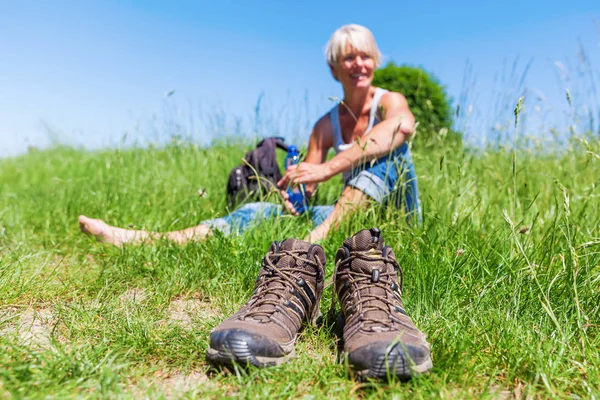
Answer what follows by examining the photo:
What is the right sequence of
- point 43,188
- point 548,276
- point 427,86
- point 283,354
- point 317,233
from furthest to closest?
point 427,86 → point 43,188 → point 317,233 → point 548,276 → point 283,354

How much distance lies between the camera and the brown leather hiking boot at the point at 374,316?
1432 mm

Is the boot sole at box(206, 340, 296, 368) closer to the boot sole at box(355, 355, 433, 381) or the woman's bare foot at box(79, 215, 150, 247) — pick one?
the boot sole at box(355, 355, 433, 381)

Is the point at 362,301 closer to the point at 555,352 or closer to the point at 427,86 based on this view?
the point at 555,352

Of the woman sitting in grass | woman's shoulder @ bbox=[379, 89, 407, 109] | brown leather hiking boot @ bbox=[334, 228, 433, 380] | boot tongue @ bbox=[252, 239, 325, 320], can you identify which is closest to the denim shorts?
the woman sitting in grass

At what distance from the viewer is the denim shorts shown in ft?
9.19

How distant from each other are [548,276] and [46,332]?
1.97m

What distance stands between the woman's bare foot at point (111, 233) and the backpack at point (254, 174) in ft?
2.16

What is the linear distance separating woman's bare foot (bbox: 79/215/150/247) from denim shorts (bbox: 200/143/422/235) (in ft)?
1.22

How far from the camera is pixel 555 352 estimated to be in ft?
5.47

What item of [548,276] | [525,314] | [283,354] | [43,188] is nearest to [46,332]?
[283,354]

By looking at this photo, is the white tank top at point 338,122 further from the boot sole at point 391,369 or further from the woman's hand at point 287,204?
the boot sole at point 391,369

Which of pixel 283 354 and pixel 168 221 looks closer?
pixel 283 354

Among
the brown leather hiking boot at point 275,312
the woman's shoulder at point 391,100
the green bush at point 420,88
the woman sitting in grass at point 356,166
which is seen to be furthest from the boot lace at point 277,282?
the green bush at point 420,88

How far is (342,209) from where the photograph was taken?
275 centimetres
